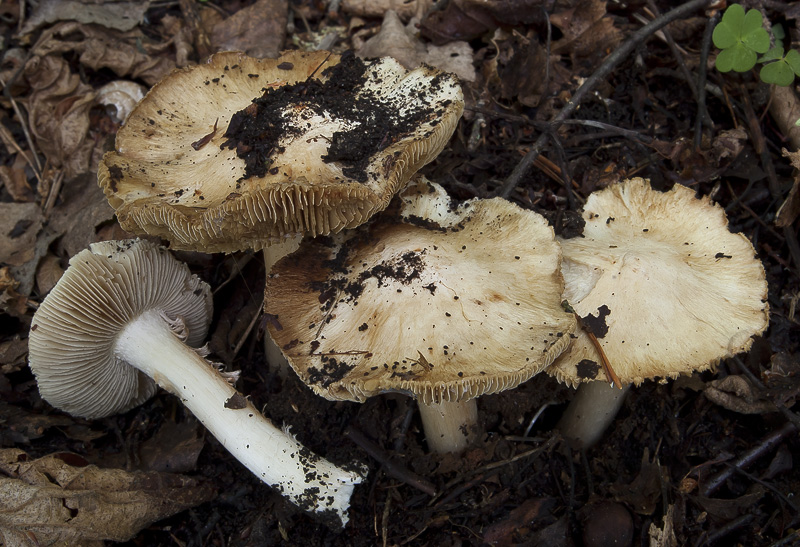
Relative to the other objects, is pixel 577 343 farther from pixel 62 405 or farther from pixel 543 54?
pixel 62 405

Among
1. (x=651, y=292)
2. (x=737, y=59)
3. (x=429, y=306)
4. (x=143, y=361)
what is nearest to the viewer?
(x=429, y=306)

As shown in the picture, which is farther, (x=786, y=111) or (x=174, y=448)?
(x=786, y=111)

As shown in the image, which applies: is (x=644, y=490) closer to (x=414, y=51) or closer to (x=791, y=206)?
(x=791, y=206)

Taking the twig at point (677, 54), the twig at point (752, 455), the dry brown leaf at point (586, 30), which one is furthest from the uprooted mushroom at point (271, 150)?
the twig at point (752, 455)

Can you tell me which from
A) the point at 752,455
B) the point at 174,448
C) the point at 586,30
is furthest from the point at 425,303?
the point at 586,30

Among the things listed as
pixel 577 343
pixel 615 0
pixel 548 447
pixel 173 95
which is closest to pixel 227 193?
pixel 173 95

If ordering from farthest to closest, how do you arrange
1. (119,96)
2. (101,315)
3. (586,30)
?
(119,96), (586,30), (101,315)

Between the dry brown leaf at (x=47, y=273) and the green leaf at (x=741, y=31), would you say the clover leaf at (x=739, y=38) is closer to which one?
the green leaf at (x=741, y=31)
